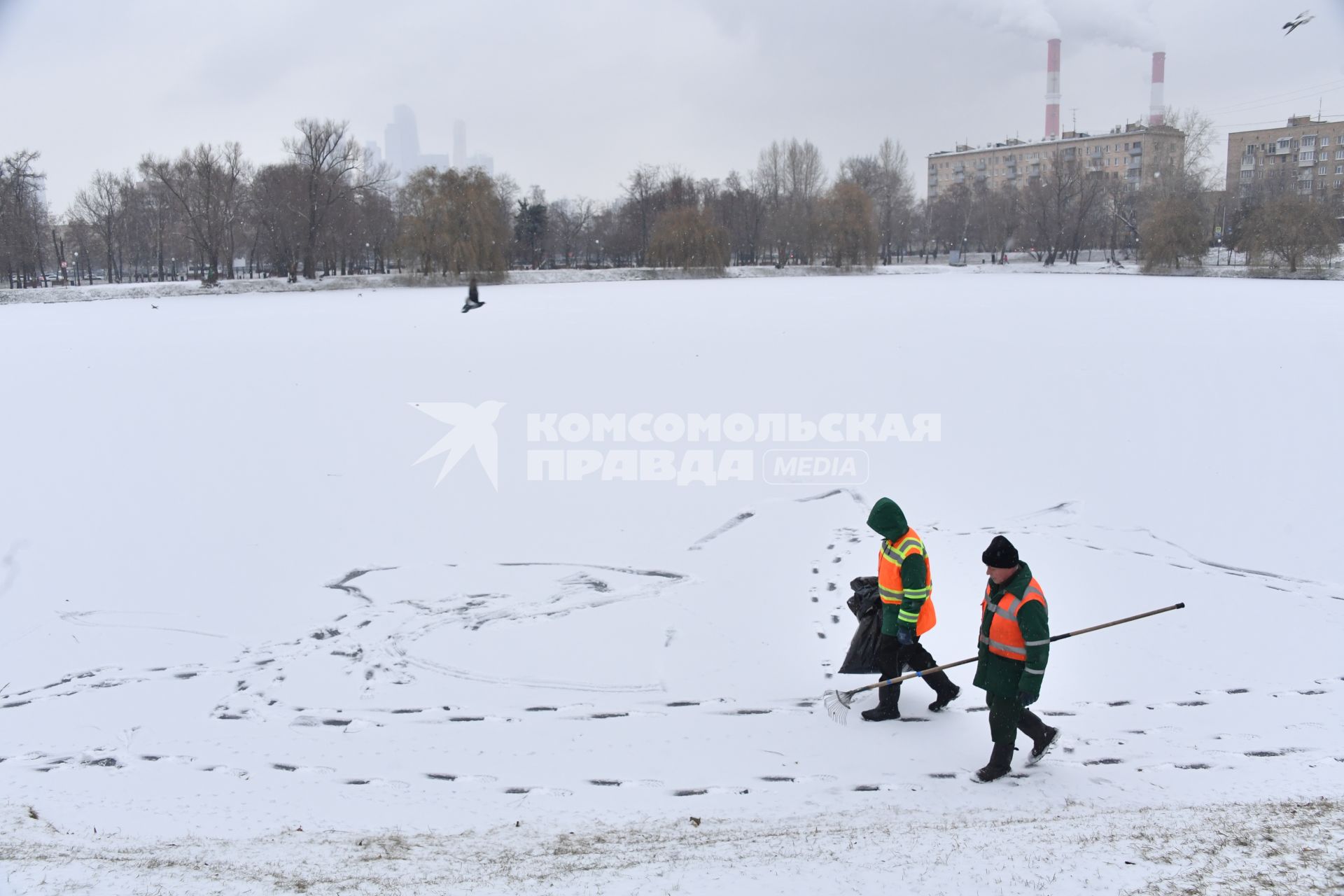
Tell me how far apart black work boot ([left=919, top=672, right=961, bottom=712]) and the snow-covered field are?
88 mm

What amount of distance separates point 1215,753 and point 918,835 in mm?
2231

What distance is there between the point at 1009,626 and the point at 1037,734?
0.76 meters

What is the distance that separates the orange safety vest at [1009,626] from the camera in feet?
14.9

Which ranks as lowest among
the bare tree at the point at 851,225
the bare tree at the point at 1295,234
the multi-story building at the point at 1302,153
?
the bare tree at the point at 1295,234

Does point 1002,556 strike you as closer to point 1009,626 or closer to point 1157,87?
point 1009,626

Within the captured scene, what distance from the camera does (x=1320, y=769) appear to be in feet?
16.2

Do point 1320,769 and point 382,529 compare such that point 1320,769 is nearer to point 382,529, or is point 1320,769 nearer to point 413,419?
point 382,529

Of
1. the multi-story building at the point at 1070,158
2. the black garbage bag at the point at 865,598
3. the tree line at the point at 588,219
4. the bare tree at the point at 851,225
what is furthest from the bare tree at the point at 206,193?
the multi-story building at the point at 1070,158

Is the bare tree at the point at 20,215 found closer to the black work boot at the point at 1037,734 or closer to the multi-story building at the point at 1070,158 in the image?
the black work boot at the point at 1037,734

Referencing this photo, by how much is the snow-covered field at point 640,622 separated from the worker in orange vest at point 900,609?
0.57 feet

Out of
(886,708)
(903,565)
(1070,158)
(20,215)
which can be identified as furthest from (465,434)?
(1070,158)

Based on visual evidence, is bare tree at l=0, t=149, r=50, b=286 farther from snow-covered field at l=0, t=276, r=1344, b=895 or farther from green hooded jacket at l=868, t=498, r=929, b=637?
green hooded jacket at l=868, t=498, r=929, b=637

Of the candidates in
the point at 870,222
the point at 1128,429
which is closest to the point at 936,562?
the point at 1128,429

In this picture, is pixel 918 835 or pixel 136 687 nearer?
pixel 918 835
